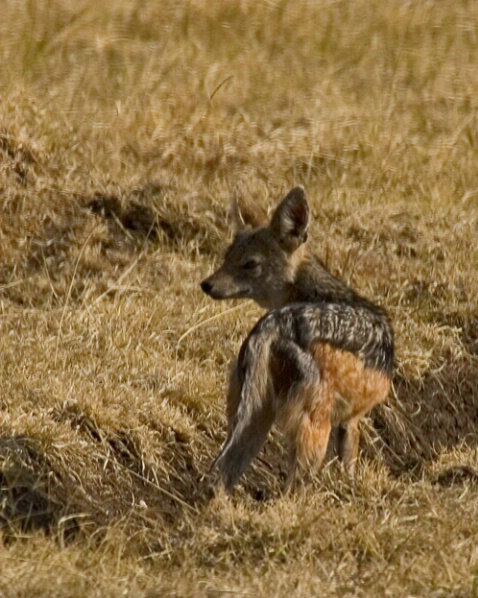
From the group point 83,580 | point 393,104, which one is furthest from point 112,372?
point 393,104

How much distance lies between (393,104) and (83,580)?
774 cm

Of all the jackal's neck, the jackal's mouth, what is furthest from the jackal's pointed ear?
the jackal's mouth

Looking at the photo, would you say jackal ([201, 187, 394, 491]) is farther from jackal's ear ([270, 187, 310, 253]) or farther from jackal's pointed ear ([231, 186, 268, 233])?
jackal's pointed ear ([231, 186, 268, 233])

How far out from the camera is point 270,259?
26.3ft

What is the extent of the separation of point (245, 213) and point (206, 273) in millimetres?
1281

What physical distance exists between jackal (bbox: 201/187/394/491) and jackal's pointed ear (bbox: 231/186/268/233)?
0.64 feet

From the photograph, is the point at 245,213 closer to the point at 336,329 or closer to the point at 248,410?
the point at 336,329

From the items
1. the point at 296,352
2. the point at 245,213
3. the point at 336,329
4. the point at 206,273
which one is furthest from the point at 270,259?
the point at 206,273

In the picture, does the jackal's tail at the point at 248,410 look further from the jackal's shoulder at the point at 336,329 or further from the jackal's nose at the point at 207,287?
the jackal's nose at the point at 207,287

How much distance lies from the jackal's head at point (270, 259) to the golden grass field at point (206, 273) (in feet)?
2.14

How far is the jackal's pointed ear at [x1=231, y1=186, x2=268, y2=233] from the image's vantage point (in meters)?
8.55

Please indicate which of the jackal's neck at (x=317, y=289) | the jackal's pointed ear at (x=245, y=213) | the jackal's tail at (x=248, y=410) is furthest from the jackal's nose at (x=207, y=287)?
the jackal's tail at (x=248, y=410)

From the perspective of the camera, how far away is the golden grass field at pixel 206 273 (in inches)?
240

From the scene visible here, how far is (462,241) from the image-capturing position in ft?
34.4
